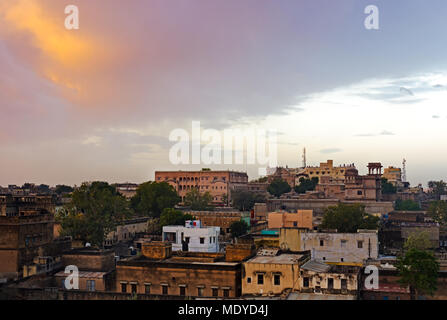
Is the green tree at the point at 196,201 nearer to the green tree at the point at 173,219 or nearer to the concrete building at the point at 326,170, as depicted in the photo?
the green tree at the point at 173,219

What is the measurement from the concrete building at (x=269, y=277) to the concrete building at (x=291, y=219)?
35487 mm

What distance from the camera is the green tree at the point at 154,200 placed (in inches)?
3642

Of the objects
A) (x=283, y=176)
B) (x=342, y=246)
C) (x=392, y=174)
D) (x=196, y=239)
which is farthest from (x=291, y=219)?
(x=392, y=174)

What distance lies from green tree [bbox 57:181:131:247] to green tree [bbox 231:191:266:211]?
139 feet

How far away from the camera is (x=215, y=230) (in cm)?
5756

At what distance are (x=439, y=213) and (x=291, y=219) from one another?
104 ft

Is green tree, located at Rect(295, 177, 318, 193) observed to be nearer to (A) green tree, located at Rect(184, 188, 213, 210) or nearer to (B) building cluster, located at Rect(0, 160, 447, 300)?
(A) green tree, located at Rect(184, 188, 213, 210)

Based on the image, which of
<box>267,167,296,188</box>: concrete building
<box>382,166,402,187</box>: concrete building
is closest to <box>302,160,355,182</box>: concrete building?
<box>267,167,296,188</box>: concrete building

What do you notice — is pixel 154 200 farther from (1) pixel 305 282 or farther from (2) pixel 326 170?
(2) pixel 326 170

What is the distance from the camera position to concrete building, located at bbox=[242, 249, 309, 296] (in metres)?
35.3

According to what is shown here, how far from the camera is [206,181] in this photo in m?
144
